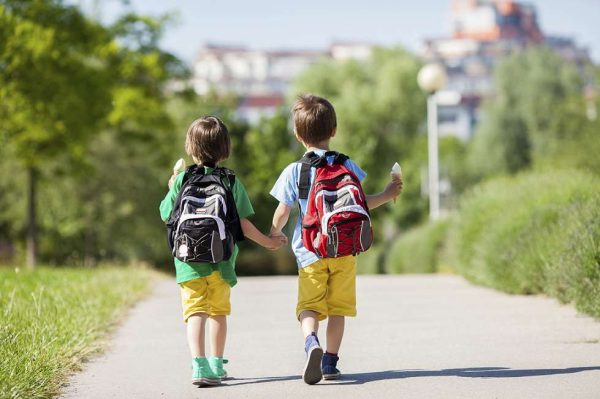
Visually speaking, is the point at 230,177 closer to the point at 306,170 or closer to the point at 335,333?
the point at 306,170

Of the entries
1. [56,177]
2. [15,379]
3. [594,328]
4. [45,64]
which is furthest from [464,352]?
[56,177]

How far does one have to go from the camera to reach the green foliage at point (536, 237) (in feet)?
30.3

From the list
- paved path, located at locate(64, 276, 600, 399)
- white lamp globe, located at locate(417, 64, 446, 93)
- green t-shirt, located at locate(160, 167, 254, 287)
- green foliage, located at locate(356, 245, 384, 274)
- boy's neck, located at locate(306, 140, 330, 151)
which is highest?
white lamp globe, located at locate(417, 64, 446, 93)

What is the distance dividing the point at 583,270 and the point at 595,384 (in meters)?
3.41

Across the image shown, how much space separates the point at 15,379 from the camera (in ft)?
18.8

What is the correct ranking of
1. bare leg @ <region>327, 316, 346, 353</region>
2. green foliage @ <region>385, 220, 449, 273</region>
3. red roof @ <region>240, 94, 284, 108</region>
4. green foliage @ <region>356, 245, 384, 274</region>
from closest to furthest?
bare leg @ <region>327, 316, 346, 353</region> < green foliage @ <region>385, 220, 449, 273</region> < green foliage @ <region>356, 245, 384, 274</region> < red roof @ <region>240, 94, 284, 108</region>

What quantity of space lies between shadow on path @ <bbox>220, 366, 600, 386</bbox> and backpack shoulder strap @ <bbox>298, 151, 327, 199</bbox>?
990 millimetres

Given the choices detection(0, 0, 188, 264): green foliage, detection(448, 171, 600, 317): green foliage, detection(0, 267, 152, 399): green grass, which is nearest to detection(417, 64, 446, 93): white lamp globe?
detection(0, 0, 188, 264): green foliage

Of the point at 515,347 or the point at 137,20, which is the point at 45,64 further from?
the point at 515,347

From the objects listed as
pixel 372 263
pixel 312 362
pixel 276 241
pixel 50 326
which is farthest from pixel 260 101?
pixel 312 362

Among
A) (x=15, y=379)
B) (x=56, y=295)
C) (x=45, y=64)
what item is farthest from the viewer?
(x=45, y=64)

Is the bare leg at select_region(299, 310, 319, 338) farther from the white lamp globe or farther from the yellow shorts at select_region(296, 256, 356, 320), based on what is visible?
the white lamp globe

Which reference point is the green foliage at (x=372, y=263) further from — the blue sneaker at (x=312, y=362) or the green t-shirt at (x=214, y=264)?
the blue sneaker at (x=312, y=362)

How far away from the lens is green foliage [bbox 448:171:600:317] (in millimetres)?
9242
